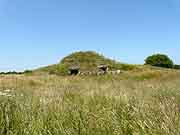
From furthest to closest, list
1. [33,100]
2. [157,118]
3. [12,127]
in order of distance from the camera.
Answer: [33,100], [12,127], [157,118]

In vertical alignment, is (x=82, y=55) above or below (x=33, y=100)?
above

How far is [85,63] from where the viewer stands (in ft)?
148

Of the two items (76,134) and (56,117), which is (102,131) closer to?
(76,134)

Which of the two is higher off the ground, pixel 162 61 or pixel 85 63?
pixel 162 61

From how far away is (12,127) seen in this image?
4211 mm

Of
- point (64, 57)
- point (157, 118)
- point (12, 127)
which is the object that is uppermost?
point (64, 57)

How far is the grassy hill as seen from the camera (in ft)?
143

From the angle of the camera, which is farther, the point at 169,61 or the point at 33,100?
the point at 169,61

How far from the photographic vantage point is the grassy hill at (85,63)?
1711 inches

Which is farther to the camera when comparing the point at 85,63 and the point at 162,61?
the point at 162,61

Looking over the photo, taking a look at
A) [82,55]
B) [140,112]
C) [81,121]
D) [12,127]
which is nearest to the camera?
[140,112]

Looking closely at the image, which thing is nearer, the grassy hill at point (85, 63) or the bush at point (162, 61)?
the grassy hill at point (85, 63)

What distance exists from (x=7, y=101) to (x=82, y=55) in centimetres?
4382

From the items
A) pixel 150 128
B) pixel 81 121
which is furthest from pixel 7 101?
pixel 150 128
